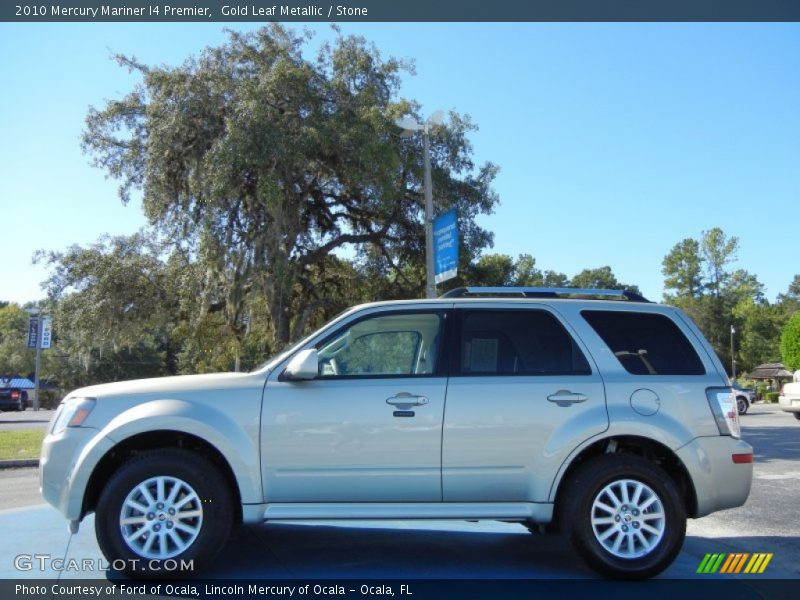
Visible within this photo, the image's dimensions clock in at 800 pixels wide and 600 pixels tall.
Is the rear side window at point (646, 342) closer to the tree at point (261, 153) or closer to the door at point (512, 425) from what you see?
the door at point (512, 425)

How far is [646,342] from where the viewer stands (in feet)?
17.6

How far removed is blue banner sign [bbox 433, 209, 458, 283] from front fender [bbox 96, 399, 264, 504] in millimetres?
7628

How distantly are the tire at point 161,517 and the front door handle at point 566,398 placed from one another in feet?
7.66

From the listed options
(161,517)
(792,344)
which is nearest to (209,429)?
(161,517)

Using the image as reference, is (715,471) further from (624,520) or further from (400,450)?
(400,450)

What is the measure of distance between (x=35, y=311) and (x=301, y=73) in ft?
81.0

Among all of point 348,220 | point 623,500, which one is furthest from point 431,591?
point 348,220

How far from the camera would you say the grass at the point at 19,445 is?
13312 mm

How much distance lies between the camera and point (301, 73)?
16219 millimetres

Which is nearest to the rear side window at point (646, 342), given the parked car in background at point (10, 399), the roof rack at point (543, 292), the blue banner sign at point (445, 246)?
the roof rack at point (543, 292)

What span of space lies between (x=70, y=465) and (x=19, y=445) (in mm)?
12443

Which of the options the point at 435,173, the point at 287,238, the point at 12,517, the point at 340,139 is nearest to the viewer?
the point at 12,517

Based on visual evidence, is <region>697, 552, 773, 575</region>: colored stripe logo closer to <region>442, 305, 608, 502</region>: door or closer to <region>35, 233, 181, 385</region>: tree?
<region>442, 305, 608, 502</region>: door

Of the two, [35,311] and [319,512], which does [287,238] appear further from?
[35,311]
